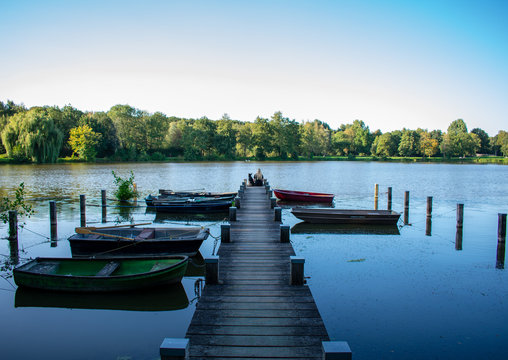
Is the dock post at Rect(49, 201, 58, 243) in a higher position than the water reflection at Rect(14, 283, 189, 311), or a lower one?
higher

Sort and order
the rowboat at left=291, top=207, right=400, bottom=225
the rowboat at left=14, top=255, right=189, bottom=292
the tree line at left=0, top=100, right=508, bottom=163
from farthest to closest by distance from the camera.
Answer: the tree line at left=0, top=100, right=508, bottom=163 → the rowboat at left=291, top=207, right=400, bottom=225 → the rowboat at left=14, top=255, right=189, bottom=292

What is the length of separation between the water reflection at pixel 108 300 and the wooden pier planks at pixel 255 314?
1731 millimetres

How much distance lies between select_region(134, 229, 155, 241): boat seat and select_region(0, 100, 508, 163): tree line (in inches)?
2090

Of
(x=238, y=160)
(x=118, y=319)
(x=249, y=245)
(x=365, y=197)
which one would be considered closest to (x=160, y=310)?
(x=118, y=319)

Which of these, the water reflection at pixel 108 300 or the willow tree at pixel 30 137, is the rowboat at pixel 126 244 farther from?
the willow tree at pixel 30 137

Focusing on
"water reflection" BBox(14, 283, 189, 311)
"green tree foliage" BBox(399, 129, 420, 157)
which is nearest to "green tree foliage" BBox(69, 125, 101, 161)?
"water reflection" BBox(14, 283, 189, 311)

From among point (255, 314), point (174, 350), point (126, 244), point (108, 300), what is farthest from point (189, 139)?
point (174, 350)

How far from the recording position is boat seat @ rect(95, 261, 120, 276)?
30.3ft

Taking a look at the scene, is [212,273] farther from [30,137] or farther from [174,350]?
[30,137]

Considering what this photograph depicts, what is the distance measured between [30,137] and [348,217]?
5532 centimetres

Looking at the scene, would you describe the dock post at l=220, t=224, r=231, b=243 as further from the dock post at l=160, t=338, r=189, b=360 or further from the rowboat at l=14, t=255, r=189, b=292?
the dock post at l=160, t=338, r=189, b=360

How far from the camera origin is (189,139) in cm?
8681

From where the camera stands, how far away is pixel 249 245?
35.2ft

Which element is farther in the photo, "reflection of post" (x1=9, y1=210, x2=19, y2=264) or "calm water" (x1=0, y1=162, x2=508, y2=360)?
"reflection of post" (x1=9, y1=210, x2=19, y2=264)
